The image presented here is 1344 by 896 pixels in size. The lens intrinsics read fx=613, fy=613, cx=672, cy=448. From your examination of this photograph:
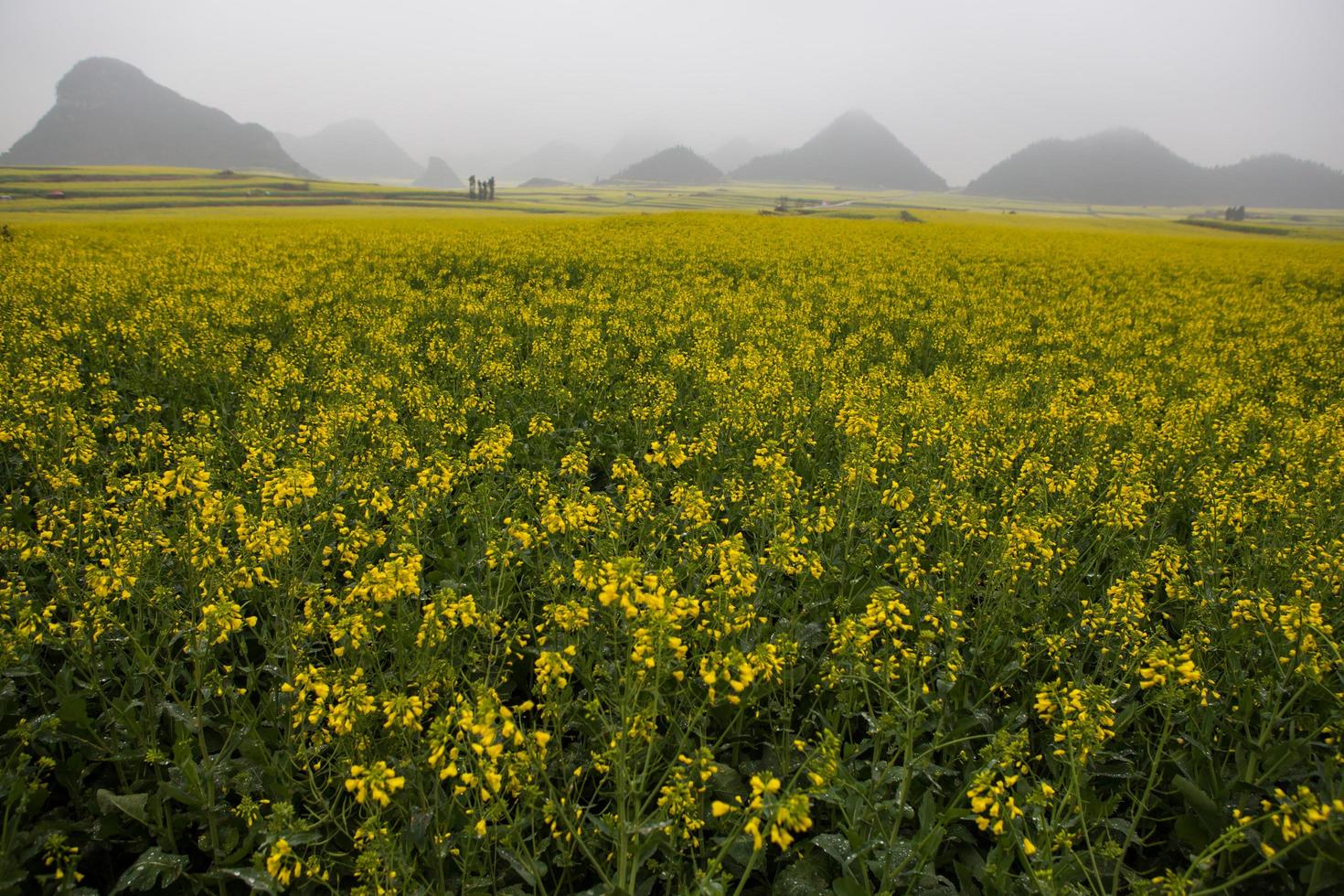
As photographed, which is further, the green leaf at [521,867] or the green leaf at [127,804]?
the green leaf at [127,804]

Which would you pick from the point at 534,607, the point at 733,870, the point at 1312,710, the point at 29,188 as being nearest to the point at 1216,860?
the point at 1312,710

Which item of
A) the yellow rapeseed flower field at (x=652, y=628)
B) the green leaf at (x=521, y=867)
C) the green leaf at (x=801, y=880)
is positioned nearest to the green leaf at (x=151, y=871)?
the yellow rapeseed flower field at (x=652, y=628)

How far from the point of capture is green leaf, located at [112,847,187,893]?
3.08 metres

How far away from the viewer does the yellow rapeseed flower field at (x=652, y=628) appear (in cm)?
310

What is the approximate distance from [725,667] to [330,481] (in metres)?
4.01

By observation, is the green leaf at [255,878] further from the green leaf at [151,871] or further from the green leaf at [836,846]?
the green leaf at [836,846]

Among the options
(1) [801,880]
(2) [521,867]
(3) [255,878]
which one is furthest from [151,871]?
(1) [801,880]

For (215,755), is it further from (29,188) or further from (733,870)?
(29,188)

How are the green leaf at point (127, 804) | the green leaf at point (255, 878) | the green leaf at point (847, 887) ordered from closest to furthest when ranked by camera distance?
the green leaf at point (255, 878) < the green leaf at point (847, 887) < the green leaf at point (127, 804)

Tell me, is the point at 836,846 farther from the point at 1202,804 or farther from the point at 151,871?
the point at 151,871

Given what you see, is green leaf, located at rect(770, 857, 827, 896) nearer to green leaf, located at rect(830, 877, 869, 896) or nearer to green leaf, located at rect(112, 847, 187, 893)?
green leaf, located at rect(830, 877, 869, 896)

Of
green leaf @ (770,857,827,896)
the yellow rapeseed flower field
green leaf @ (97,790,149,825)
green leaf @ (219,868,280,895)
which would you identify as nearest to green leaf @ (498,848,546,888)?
the yellow rapeseed flower field

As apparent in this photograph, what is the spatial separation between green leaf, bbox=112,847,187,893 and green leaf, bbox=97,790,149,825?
249mm

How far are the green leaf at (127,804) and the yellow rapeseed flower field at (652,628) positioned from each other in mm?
41
